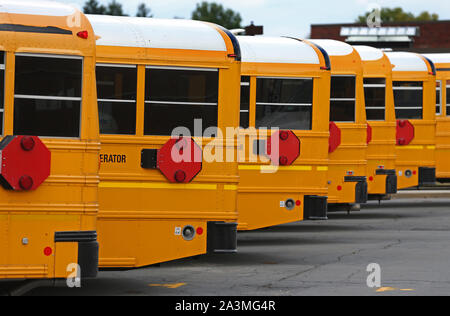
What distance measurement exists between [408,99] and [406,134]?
69 centimetres

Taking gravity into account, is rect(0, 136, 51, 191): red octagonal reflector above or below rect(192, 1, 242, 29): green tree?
below

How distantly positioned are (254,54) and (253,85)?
0.44 metres

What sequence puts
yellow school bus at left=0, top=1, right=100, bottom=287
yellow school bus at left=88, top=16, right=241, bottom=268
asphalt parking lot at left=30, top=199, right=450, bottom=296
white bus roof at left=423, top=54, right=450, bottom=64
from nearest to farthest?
yellow school bus at left=0, top=1, right=100, bottom=287, asphalt parking lot at left=30, top=199, right=450, bottom=296, yellow school bus at left=88, top=16, right=241, bottom=268, white bus roof at left=423, top=54, right=450, bottom=64

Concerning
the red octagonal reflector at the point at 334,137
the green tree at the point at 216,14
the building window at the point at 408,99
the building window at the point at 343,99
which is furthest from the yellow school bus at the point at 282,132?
the green tree at the point at 216,14

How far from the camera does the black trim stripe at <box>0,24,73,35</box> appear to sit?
27.7ft

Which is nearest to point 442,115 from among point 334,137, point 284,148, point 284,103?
point 334,137

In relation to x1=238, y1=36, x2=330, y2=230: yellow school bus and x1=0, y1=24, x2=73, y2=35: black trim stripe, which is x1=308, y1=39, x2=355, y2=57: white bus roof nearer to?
x1=238, y1=36, x2=330, y2=230: yellow school bus

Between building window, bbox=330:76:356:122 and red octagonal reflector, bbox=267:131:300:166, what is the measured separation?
2.86 meters

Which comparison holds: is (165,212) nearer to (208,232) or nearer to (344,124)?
(208,232)

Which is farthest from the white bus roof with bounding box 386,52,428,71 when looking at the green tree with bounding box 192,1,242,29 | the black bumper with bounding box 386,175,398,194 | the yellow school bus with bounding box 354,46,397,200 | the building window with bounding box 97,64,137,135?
the green tree with bounding box 192,1,242,29

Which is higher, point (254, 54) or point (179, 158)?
point (254, 54)

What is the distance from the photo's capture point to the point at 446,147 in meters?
20.7
